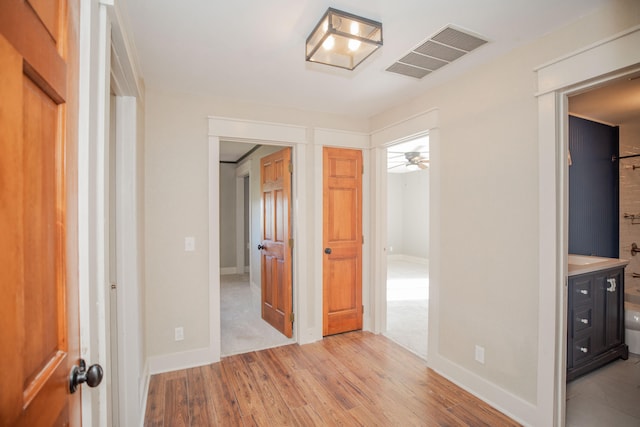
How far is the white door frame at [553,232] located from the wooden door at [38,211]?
7.80 feet

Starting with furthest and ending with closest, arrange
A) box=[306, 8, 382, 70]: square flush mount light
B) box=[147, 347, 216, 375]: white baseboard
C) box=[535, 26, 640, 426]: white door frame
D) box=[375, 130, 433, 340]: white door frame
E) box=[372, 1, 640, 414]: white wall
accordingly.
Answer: box=[375, 130, 433, 340]: white door frame, box=[147, 347, 216, 375]: white baseboard, box=[372, 1, 640, 414]: white wall, box=[535, 26, 640, 426]: white door frame, box=[306, 8, 382, 70]: square flush mount light

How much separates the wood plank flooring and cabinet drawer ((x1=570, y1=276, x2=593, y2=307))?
1163 millimetres

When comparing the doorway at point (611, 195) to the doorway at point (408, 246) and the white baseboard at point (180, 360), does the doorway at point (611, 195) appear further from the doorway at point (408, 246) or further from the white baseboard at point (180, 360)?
the white baseboard at point (180, 360)

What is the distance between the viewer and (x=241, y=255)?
7.33 metres

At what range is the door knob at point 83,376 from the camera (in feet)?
2.68

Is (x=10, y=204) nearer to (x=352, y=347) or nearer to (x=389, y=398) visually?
(x=389, y=398)

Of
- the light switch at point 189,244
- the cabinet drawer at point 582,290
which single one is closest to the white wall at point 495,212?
the cabinet drawer at point 582,290

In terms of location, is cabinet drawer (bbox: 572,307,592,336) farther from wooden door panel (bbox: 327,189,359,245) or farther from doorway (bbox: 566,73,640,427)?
wooden door panel (bbox: 327,189,359,245)

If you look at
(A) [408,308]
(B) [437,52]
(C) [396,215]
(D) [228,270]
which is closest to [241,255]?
(D) [228,270]

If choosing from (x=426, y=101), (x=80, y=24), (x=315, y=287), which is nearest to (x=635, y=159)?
(x=426, y=101)

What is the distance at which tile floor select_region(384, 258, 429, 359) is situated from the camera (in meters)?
3.45

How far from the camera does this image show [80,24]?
960mm

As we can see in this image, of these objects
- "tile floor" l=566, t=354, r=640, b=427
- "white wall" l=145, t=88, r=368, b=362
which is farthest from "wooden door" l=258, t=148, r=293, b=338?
"tile floor" l=566, t=354, r=640, b=427

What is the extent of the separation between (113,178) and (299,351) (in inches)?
90.5
